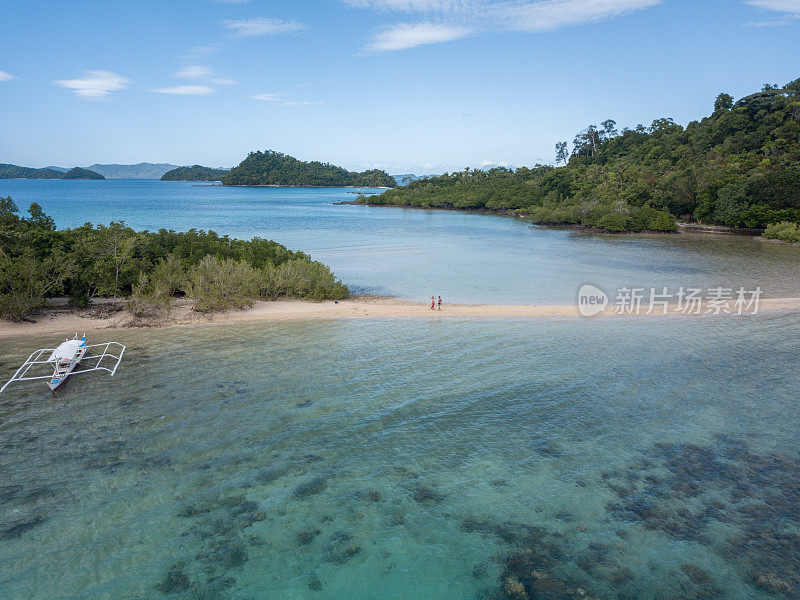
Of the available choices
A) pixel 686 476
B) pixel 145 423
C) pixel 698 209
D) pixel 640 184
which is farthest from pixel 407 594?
pixel 640 184

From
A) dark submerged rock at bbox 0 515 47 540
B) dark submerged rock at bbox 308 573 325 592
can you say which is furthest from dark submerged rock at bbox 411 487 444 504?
dark submerged rock at bbox 0 515 47 540

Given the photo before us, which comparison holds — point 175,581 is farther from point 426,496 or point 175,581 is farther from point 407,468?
point 407,468

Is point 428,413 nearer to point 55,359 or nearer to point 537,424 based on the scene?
point 537,424

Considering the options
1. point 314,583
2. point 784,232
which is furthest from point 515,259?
point 314,583

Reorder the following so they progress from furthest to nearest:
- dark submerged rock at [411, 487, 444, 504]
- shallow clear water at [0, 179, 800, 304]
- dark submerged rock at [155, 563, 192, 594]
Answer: shallow clear water at [0, 179, 800, 304] < dark submerged rock at [411, 487, 444, 504] < dark submerged rock at [155, 563, 192, 594]

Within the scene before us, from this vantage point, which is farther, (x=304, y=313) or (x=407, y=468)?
(x=304, y=313)

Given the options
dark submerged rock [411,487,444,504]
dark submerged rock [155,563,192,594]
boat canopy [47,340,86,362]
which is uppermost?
boat canopy [47,340,86,362]

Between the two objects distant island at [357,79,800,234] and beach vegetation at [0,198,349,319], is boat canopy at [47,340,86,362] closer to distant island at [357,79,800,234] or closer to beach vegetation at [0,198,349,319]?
beach vegetation at [0,198,349,319]
